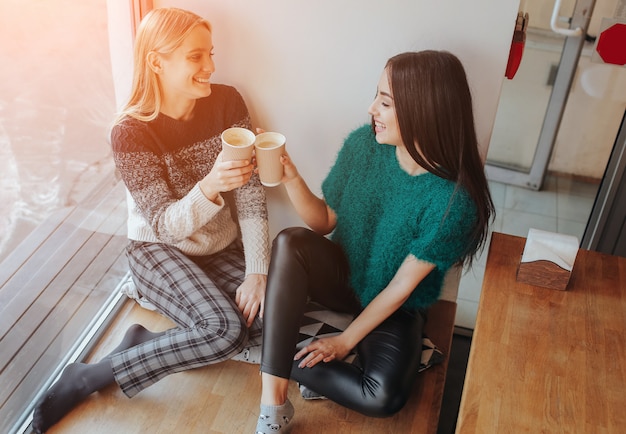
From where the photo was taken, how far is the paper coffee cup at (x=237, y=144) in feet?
4.70

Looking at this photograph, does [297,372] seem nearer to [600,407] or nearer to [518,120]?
[600,407]

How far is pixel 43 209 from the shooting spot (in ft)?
6.02

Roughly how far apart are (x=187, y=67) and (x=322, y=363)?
86 cm

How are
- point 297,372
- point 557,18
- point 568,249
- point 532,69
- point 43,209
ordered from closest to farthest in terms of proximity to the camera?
point 568,249 < point 297,372 < point 43,209 < point 557,18 < point 532,69

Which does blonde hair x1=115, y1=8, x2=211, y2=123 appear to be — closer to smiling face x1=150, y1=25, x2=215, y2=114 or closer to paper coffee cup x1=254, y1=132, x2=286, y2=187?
smiling face x1=150, y1=25, x2=215, y2=114

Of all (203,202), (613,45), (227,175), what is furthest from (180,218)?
(613,45)

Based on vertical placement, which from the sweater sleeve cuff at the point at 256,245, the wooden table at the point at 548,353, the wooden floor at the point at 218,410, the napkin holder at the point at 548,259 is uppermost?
the napkin holder at the point at 548,259

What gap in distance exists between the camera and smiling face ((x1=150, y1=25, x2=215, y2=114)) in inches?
60.9

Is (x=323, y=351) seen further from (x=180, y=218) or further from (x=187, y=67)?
(x=187, y=67)

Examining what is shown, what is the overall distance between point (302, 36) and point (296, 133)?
0.99ft

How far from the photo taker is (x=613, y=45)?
1725 mm

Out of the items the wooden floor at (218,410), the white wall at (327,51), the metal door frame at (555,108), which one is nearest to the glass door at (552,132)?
the metal door frame at (555,108)

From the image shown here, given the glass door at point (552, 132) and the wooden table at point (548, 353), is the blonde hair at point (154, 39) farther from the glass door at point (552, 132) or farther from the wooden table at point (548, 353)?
the glass door at point (552, 132)

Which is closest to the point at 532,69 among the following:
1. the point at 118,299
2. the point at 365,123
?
the point at 365,123
